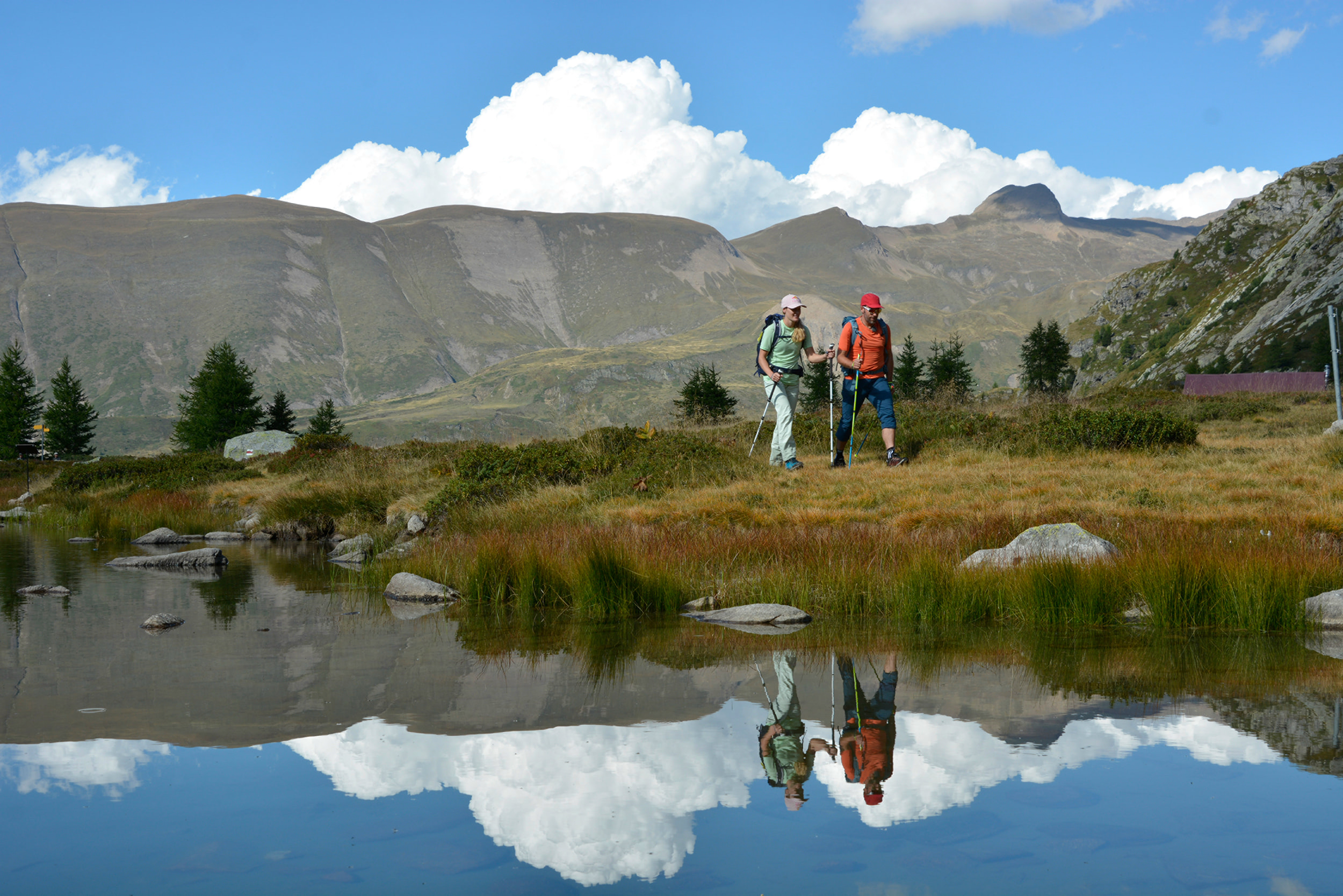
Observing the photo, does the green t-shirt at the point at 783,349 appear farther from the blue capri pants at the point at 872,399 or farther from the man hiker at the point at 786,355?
the blue capri pants at the point at 872,399

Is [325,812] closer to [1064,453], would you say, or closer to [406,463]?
[1064,453]

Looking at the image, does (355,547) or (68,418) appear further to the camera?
(68,418)

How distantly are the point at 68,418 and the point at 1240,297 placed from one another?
89340mm

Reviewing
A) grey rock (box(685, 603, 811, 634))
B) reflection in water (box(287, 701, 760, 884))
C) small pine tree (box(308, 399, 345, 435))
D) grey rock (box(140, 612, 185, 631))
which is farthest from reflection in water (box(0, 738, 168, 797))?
small pine tree (box(308, 399, 345, 435))

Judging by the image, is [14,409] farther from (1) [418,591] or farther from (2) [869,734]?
(2) [869,734]

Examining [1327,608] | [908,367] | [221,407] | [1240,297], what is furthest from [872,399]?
[1240,297]

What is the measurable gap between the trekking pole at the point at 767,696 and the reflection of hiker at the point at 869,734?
340mm

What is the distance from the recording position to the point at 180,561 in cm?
1382

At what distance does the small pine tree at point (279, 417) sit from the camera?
56000mm

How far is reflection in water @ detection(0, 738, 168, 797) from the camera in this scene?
4.00 meters

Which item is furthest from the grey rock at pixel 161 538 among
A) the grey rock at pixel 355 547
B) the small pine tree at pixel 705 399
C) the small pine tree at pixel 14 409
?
the small pine tree at pixel 14 409

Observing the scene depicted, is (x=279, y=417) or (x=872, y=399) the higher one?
(x=872, y=399)

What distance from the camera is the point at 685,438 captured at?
61.2 ft

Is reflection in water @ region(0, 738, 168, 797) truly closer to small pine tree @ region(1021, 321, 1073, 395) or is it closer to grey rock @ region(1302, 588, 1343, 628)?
grey rock @ region(1302, 588, 1343, 628)
